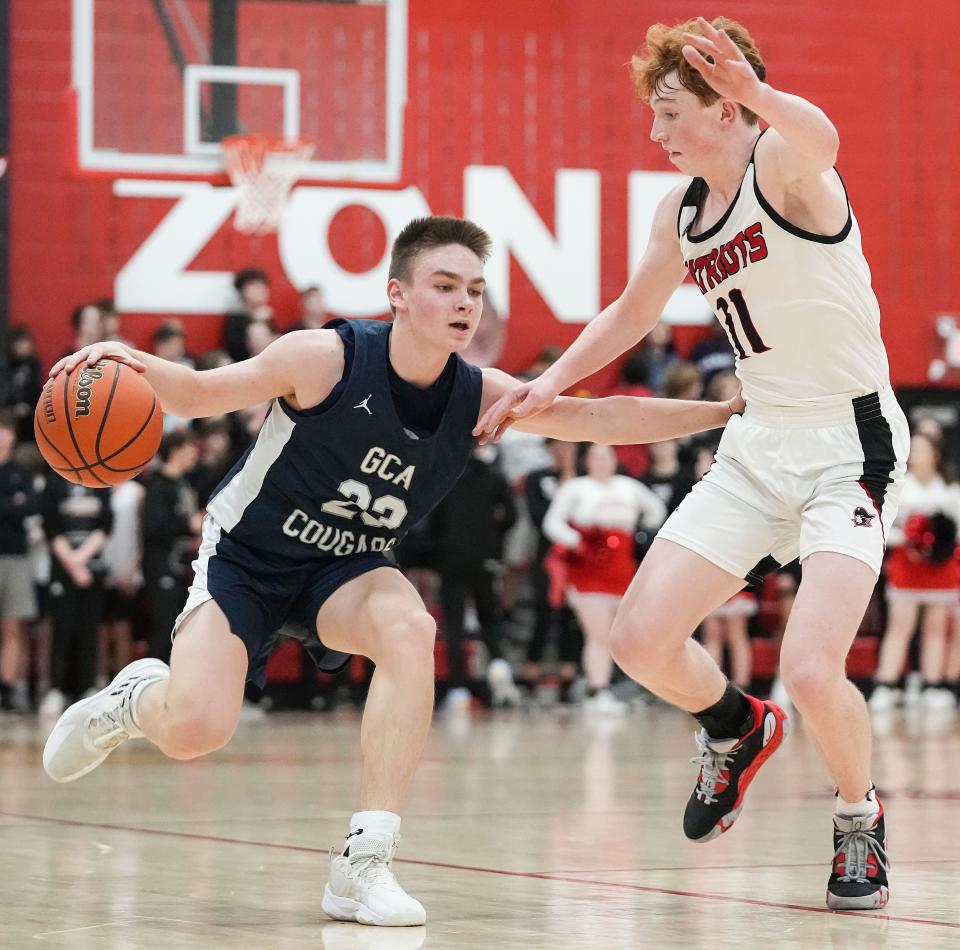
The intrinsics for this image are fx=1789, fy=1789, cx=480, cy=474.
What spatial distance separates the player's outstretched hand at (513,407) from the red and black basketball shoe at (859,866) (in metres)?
1.36

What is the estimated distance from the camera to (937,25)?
17.4 meters

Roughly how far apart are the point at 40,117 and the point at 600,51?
5.15 m

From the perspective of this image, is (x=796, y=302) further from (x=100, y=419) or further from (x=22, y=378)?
(x=22, y=378)

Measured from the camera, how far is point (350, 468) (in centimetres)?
487

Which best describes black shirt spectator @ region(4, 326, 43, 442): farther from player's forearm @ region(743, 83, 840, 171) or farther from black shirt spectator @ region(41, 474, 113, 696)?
player's forearm @ region(743, 83, 840, 171)

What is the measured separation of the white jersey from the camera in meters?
4.74

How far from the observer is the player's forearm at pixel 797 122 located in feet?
14.3

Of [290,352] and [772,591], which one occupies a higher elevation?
[290,352]

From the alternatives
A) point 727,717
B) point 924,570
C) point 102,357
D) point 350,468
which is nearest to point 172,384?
point 102,357

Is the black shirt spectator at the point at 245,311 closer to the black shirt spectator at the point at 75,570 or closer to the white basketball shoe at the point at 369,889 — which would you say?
the black shirt spectator at the point at 75,570

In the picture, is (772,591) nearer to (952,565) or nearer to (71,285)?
(952,565)

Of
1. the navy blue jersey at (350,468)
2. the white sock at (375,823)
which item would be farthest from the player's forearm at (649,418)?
the white sock at (375,823)

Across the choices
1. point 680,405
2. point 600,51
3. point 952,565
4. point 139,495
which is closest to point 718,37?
point 680,405

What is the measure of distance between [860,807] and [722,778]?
23.8 inches
